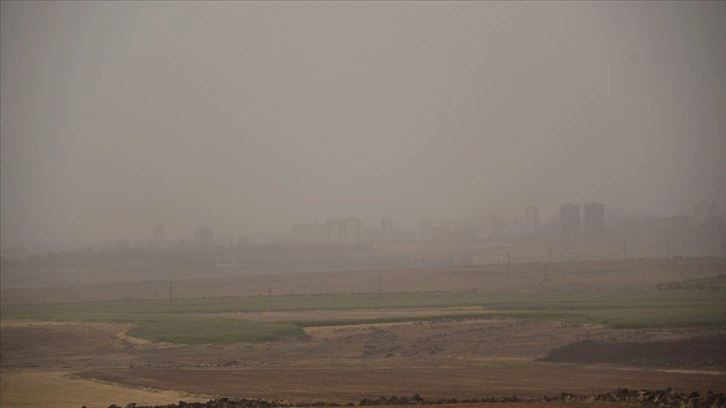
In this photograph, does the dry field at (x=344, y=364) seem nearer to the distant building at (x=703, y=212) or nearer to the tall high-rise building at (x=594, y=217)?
the distant building at (x=703, y=212)

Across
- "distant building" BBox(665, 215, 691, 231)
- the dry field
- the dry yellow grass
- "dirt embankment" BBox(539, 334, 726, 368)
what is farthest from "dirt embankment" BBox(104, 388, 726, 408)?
"distant building" BBox(665, 215, 691, 231)

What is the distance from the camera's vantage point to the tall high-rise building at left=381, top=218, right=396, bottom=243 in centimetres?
16839

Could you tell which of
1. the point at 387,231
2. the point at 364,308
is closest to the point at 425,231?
the point at 387,231

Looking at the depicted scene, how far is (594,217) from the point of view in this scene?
422ft

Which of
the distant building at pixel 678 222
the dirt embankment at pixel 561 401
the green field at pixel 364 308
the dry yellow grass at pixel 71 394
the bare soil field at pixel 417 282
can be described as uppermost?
the distant building at pixel 678 222

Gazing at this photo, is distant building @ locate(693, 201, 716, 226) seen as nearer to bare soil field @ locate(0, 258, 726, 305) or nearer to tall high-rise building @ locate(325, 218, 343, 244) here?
bare soil field @ locate(0, 258, 726, 305)

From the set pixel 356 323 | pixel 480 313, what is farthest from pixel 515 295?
pixel 356 323

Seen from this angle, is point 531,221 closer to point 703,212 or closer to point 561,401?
point 703,212

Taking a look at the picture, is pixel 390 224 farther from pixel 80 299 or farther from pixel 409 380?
pixel 409 380

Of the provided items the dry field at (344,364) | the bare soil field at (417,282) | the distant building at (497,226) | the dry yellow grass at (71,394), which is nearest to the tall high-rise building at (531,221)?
the distant building at (497,226)

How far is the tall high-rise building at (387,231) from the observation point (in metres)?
168

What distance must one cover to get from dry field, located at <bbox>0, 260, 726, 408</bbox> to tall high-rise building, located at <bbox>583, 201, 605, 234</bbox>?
63856 mm

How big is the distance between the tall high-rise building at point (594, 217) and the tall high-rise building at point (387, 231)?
45.1 m

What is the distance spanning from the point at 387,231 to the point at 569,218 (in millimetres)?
46324
